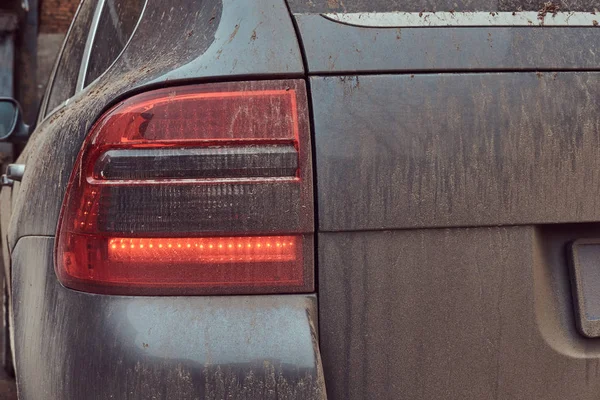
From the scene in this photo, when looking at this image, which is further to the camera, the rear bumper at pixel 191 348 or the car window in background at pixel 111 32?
the car window in background at pixel 111 32

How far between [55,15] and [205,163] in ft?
38.6

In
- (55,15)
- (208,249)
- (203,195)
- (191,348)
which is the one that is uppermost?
(55,15)

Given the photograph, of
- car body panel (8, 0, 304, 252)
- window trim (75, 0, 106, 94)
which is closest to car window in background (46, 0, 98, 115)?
window trim (75, 0, 106, 94)

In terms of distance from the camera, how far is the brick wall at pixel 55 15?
12198mm

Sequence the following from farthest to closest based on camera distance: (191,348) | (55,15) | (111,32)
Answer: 1. (55,15)
2. (111,32)
3. (191,348)

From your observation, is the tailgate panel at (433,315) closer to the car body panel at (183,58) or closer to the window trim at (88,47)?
the car body panel at (183,58)

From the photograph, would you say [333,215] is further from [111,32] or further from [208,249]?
[111,32]

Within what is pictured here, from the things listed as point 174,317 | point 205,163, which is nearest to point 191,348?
point 174,317

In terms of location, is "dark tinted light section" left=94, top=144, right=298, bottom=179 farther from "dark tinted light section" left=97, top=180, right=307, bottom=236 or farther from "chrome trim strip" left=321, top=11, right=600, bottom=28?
"chrome trim strip" left=321, top=11, right=600, bottom=28

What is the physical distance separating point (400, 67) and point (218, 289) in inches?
23.1

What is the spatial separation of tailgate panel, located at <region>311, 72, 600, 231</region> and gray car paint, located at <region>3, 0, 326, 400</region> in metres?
0.17

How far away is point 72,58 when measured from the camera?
9.33 feet

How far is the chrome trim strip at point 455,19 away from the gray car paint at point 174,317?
0.52ft

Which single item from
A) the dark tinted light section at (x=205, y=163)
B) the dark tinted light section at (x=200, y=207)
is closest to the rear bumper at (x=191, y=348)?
the dark tinted light section at (x=200, y=207)
